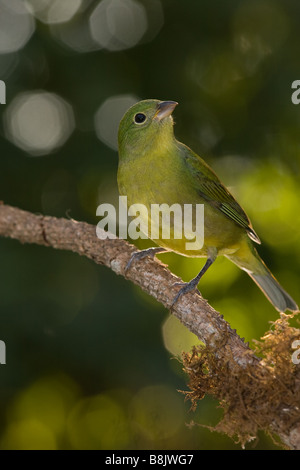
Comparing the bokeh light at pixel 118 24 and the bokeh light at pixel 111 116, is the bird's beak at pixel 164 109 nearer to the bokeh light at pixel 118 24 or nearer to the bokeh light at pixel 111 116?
the bokeh light at pixel 111 116

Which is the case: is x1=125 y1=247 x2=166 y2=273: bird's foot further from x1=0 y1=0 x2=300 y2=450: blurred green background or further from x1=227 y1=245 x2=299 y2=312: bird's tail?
x1=227 y1=245 x2=299 y2=312: bird's tail

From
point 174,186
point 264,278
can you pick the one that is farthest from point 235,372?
point 264,278

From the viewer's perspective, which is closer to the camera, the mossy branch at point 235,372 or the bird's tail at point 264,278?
the mossy branch at point 235,372

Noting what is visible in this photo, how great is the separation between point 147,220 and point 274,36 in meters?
1.55

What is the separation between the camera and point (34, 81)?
4.12 meters

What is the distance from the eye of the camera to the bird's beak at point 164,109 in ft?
11.2

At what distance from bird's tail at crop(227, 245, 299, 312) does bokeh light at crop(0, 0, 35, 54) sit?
1896 millimetres

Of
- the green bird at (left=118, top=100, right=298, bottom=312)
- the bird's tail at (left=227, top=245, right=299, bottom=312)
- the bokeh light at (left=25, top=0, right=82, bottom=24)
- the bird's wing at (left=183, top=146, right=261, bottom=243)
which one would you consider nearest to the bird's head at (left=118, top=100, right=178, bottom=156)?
the green bird at (left=118, top=100, right=298, bottom=312)

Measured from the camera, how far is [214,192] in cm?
368

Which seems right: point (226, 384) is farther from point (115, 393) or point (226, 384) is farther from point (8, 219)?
point (115, 393)

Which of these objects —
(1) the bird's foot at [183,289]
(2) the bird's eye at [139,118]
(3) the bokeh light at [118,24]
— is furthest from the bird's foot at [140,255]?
(3) the bokeh light at [118,24]

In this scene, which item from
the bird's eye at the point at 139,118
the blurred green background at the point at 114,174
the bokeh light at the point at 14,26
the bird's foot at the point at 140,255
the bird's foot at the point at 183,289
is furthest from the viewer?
the bokeh light at the point at 14,26

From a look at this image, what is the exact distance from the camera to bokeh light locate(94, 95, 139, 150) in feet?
13.7

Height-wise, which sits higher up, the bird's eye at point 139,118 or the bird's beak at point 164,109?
the bird's eye at point 139,118
